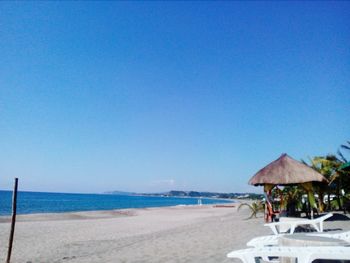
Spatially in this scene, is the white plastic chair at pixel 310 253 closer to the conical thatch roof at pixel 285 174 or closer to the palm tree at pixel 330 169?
the conical thatch roof at pixel 285 174

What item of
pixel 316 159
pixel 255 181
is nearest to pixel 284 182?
pixel 255 181

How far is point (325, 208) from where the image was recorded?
17078 millimetres

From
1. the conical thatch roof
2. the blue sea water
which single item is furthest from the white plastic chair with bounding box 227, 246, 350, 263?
the blue sea water

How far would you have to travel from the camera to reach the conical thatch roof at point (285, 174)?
11422mm

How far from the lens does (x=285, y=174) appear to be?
11602 mm

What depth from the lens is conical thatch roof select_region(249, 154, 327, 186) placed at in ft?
37.5

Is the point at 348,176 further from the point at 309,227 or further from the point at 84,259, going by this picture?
the point at 84,259

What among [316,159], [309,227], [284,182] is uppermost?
[316,159]

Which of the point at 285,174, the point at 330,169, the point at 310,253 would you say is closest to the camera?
the point at 310,253

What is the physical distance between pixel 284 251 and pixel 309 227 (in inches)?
224

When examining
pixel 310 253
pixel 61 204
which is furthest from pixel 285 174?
pixel 61 204

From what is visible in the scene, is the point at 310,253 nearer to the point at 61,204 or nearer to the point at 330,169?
the point at 330,169

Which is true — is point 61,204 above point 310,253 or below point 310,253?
below

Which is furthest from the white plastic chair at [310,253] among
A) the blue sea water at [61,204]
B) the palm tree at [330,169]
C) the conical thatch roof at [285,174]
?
the blue sea water at [61,204]
